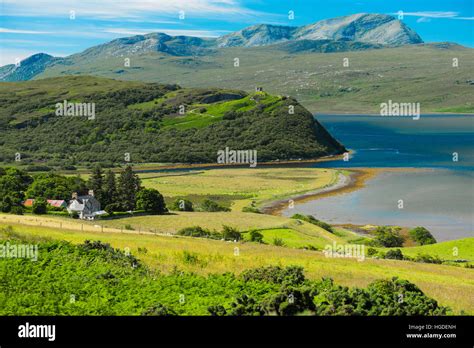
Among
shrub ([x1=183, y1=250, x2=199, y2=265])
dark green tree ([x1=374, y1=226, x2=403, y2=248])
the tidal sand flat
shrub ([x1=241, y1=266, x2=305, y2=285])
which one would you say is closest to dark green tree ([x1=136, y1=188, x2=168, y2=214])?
the tidal sand flat

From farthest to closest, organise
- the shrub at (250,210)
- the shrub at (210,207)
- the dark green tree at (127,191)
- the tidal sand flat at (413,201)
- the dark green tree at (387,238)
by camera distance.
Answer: the shrub at (250,210) < the shrub at (210,207) < the tidal sand flat at (413,201) < the dark green tree at (127,191) < the dark green tree at (387,238)

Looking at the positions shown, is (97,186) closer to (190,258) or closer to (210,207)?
(210,207)

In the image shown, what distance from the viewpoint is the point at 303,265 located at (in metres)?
31.4

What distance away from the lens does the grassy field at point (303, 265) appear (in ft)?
89.4

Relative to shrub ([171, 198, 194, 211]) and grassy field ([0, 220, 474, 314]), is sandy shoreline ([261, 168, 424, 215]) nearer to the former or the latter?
shrub ([171, 198, 194, 211])

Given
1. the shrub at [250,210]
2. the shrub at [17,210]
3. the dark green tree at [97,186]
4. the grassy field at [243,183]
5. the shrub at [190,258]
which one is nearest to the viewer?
the shrub at [190,258]

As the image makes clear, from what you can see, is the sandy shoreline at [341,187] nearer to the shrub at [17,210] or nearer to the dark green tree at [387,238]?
the dark green tree at [387,238]

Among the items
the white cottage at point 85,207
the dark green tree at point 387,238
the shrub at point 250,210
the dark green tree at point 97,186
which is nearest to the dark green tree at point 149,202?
the dark green tree at point 97,186

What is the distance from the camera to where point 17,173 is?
84.8 metres

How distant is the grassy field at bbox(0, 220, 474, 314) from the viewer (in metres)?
27.2

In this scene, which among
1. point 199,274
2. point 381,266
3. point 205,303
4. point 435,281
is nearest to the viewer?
point 205,303
